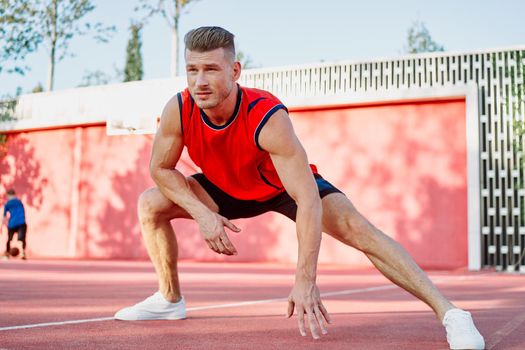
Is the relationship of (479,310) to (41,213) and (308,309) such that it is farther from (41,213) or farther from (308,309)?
(41,213)

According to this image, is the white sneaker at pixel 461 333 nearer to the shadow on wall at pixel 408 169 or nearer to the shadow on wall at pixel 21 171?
the shadow on wall at pixel 408 169

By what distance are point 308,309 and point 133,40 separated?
46.7 meters

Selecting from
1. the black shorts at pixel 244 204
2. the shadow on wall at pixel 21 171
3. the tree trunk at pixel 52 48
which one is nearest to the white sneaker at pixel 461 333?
the black shorts at pixel 244 204

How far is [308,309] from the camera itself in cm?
261

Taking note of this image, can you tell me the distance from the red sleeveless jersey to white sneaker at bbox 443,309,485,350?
3.14 ft

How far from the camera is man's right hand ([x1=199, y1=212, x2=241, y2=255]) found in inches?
112

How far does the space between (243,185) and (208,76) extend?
0.58 metres

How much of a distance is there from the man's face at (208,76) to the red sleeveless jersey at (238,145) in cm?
13

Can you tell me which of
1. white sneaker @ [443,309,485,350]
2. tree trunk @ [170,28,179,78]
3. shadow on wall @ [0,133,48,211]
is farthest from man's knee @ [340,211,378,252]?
tree trunk @ [170,28,179,78]

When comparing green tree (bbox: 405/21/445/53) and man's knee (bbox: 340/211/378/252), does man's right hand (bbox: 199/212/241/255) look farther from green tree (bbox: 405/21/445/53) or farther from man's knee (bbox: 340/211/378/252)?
green tree (bbox: 405/21/445/53)

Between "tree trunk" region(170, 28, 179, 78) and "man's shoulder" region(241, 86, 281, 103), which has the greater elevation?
"tree trunk" region(170, 28, 179, 78)

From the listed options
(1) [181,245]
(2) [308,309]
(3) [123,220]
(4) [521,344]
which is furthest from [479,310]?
(3) [123,220]

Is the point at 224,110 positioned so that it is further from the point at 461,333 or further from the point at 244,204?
the point at 461,333

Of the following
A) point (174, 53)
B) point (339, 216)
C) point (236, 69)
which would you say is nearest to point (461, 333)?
point (339, 216)
